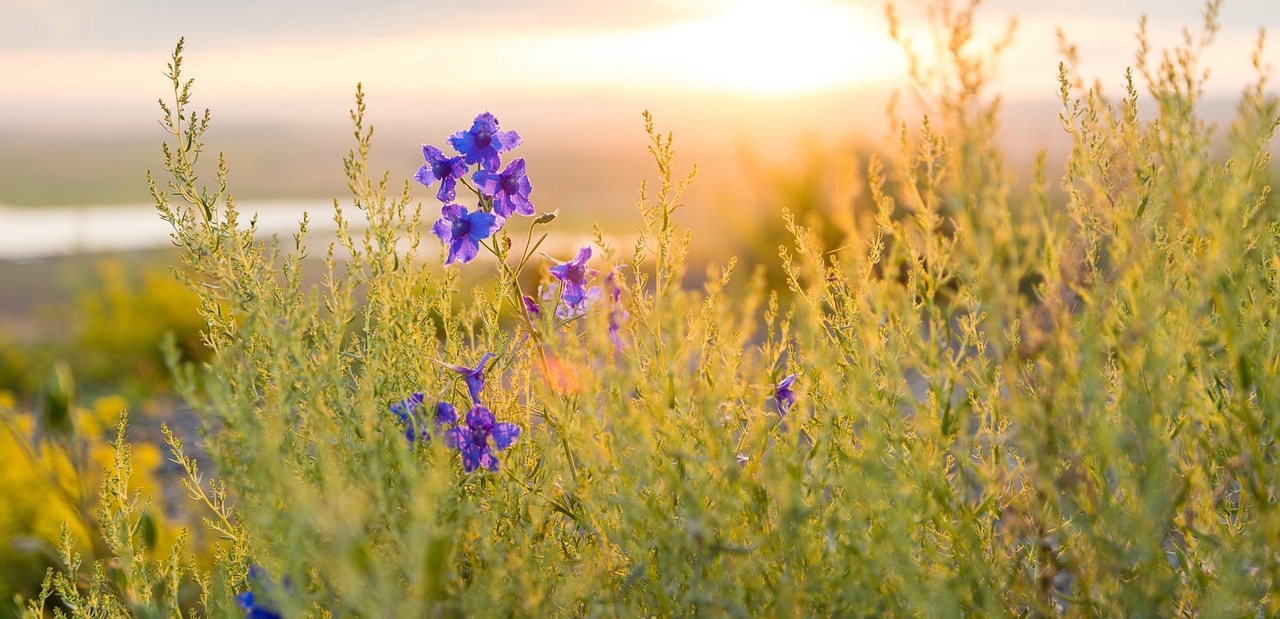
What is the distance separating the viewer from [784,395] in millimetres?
2061

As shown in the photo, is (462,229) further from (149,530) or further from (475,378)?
(149,530)

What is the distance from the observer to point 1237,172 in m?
1.43

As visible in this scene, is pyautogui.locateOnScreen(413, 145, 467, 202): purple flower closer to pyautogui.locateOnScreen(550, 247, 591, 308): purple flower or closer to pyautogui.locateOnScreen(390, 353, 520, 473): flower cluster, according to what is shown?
pyautogui.locateOnScreen(550, 247, 591, 308): purple flower

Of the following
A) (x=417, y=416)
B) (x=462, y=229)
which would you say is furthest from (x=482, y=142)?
(x=417, y=416)

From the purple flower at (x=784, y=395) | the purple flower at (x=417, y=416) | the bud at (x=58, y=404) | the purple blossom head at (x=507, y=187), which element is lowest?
→ the purple flower at (x=784, y=395)

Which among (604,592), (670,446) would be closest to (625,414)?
(670,446)

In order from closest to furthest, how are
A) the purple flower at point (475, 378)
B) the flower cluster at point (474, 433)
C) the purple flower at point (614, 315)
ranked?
the flower cluster at point (474, 433) → the purple flower at point (475, 378) → the purple flower at point (614, 315)

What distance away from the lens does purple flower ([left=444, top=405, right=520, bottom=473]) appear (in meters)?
1.82

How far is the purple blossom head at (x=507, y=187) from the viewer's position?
6.98 ft

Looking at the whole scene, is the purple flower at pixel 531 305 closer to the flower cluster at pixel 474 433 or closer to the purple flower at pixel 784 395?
the flower cluster at pixel 474 433

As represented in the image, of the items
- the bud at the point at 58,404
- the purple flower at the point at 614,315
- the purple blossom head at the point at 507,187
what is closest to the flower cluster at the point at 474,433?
the purple flower at the point at 614,315

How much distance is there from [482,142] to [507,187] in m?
0.11

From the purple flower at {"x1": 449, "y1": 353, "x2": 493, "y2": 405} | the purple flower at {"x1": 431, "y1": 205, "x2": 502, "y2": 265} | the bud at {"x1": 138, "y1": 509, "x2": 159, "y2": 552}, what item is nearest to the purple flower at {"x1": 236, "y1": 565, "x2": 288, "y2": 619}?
the bud at {"x1": 138, "y1": 509, "x2": 159, "y2": 552}

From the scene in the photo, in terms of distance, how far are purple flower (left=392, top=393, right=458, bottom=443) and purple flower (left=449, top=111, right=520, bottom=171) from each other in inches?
20.8
